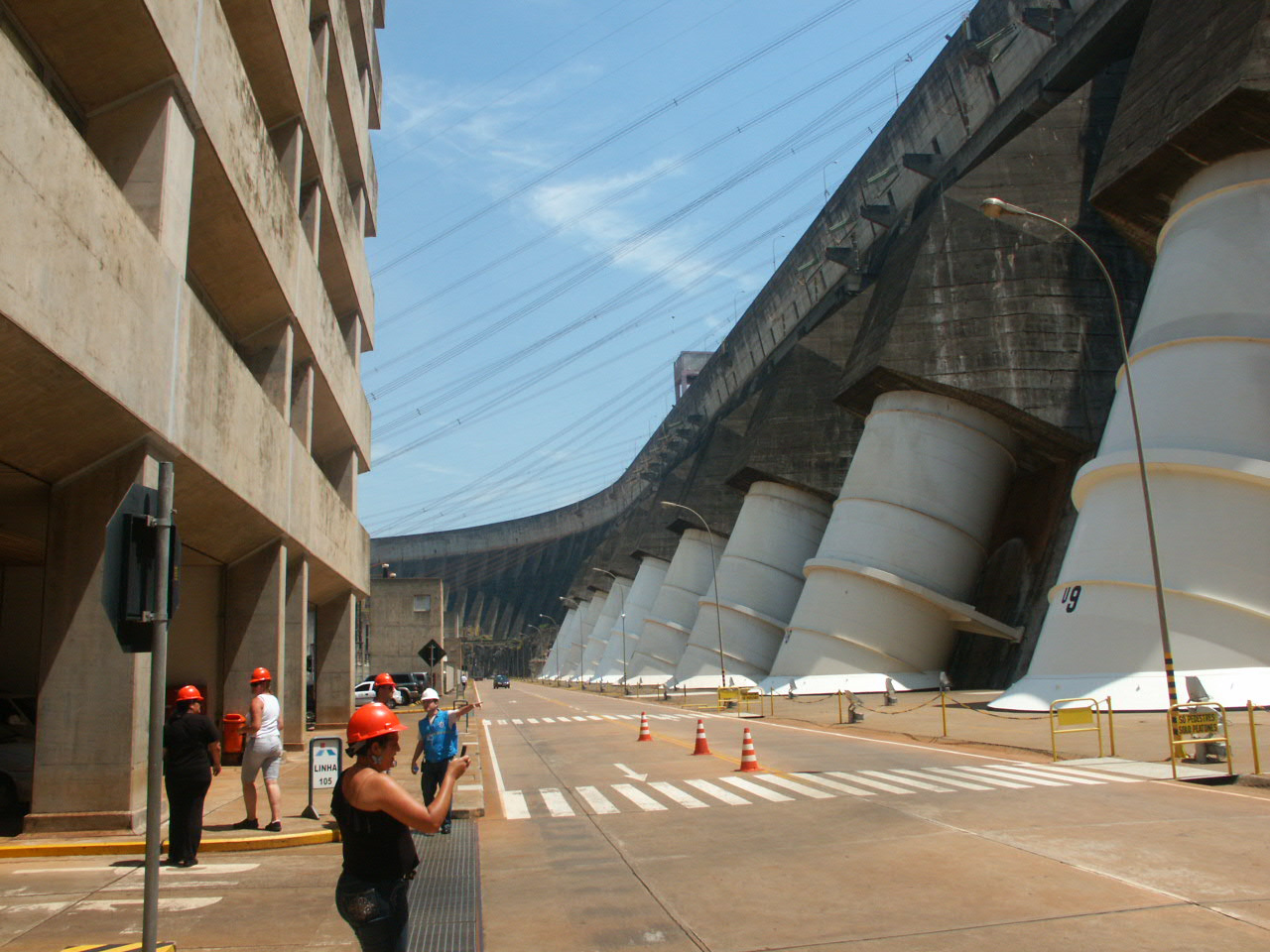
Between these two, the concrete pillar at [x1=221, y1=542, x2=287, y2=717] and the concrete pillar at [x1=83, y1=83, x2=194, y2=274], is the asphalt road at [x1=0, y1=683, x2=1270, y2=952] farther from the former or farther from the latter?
the concrete pillar at [x1=221, y1=542, x2=287, y2=717]

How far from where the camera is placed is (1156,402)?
85.0 feet

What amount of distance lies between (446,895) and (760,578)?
51378mm

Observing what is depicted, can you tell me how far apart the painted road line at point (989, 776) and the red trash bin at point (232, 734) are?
34.9 ft

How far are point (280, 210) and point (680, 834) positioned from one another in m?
12.8

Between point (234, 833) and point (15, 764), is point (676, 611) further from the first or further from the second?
point (234, 833)

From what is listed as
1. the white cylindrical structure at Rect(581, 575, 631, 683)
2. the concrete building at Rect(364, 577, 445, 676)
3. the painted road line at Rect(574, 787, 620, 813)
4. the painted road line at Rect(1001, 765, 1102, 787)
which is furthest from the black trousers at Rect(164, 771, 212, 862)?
the white cylindrical structure at Rect(581, 575, 631, 683)

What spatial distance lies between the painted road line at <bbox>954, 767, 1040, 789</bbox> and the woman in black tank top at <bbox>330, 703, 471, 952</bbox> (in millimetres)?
10456

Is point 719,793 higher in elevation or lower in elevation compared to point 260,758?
lower

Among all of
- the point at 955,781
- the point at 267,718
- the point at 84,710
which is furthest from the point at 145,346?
the point at 955,781

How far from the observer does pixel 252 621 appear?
64.7ft

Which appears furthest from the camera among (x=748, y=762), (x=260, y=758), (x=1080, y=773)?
(x=748, y=762)

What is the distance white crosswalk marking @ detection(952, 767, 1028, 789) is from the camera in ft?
43.3

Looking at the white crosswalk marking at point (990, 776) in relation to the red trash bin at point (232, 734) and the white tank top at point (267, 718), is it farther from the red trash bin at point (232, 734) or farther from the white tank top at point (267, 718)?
the red trash bin at point (232, 734)

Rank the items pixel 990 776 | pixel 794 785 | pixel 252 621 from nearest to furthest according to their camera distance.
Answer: pixel 794 785, pixel 990 776, pixel 252 621
